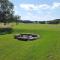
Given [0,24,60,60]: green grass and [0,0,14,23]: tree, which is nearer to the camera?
[0,24,60,60]: green grass

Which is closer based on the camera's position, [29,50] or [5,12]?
[29,50]

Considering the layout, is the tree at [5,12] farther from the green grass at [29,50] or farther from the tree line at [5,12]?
the green grass at [29,50]

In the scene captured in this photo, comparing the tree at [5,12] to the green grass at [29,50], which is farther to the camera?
the tree at [5,12]

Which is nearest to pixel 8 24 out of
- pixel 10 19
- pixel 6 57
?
pixel 10 19

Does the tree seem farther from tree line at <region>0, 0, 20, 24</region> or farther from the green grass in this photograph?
the green grass

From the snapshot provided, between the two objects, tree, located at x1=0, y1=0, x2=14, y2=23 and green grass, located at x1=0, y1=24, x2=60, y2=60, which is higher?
tree, located at x1=0, y1=0, x2=14, y2=23

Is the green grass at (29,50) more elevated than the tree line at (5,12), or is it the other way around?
the tree line at (5,12)

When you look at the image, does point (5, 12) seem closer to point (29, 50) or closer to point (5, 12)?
point (5, 12)

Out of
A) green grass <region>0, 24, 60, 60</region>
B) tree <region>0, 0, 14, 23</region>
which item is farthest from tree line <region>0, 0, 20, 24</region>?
green grass <region>0, 24, 60, 60</region>

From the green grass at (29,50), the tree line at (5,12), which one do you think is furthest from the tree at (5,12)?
the green grass at (29,50)

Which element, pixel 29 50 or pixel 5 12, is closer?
pixel 29 50

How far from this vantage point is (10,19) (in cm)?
7044

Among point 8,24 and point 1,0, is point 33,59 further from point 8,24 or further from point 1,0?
point 8,24

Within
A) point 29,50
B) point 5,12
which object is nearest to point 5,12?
point 5,12
